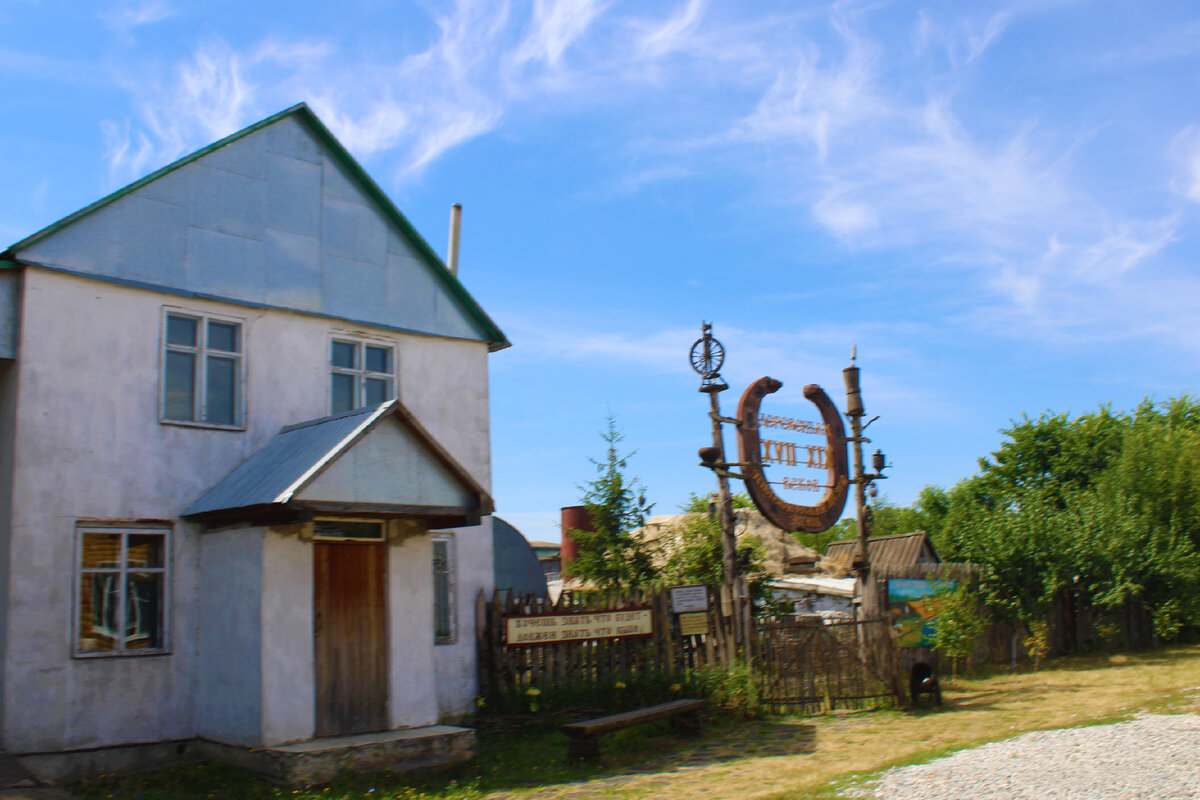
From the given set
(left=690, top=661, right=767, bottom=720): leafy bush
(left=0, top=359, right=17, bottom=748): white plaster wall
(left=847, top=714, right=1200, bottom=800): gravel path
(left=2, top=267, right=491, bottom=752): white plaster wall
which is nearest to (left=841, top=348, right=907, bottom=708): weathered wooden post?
(left=690, top=661, right=767, bottom=720): leafy bush

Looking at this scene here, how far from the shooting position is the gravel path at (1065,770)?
8.22 metres

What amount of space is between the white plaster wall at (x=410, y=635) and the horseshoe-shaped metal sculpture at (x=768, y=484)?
15.9ft

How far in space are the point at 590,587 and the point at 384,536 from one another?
7435 mm

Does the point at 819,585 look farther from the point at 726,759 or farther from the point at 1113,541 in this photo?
the point at 726,759

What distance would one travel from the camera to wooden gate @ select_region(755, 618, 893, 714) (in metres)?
13.7

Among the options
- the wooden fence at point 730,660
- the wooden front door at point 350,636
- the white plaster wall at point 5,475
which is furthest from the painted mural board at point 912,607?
the white plaster wall at point 5,475

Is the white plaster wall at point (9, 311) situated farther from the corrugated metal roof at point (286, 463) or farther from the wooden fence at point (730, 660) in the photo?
the wooden fence at point (730, 660)

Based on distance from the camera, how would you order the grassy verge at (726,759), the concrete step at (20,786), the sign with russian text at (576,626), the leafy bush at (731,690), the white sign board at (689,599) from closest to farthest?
the concrete step at (20,786)
the grassy verge at (726,759)
the sign with russian text at (576,626)
the leafy bush at (731,690)
the white sign board at (689,599)

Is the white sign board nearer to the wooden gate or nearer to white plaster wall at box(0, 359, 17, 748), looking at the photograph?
the wooden gate

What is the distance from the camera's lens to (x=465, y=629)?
540 inches

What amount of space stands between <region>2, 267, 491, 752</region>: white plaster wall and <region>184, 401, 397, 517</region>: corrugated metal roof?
16.6 inches

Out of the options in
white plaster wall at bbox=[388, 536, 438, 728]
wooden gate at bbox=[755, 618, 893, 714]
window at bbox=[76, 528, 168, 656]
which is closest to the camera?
window at bbox=[76, 528, 168, 656]

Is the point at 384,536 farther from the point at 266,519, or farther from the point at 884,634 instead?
the point at 884,634

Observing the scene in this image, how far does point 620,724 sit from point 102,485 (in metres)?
6.43
